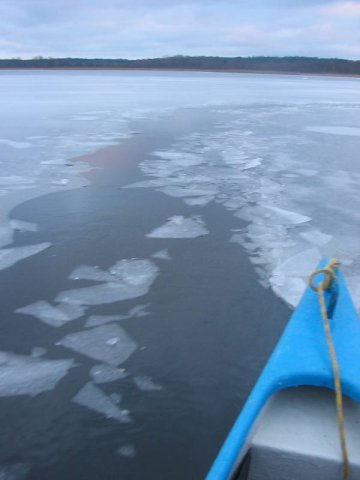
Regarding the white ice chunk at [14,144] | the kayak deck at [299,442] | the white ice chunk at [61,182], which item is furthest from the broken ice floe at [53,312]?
the white ice chunk at [14,144]

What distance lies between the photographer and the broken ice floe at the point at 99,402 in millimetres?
1801

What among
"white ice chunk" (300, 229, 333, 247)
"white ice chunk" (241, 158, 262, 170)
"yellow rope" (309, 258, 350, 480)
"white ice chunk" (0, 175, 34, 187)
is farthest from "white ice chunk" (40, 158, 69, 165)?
"yellow rope" (309, 258, 350, 480)

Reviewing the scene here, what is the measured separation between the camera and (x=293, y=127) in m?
9.37

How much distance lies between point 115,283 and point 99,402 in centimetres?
99

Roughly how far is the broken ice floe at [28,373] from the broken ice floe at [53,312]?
0.30 meters

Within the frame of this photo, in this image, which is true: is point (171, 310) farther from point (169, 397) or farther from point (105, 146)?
point (105, 146)

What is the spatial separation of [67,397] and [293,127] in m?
8.59

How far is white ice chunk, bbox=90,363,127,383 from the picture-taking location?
1.97m

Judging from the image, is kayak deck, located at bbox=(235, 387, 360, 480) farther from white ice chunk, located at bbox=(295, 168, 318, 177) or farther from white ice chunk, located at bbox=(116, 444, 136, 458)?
white ice chunk, located at bbox=(295, 168, 318, 177)

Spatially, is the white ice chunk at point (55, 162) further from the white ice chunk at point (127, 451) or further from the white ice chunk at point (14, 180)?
the white ice chunk at point (127, 451)

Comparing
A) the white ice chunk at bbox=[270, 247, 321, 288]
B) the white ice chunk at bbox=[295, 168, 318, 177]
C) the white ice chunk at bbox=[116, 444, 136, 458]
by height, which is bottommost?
the white ice chunk at bbox=[116, 444, 136, 458]

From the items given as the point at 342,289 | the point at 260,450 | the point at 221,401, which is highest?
the point at 342,289

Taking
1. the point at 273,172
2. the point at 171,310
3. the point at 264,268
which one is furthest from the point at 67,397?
the point at 273,172

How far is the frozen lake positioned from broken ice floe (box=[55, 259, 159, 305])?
13 millimetres
